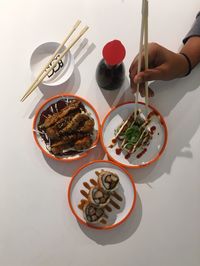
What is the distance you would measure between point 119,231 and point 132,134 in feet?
1.20

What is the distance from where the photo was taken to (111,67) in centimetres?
109

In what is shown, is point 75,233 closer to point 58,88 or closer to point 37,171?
point 37,171

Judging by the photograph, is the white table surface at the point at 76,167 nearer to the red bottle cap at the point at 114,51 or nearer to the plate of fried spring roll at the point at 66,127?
the plate of fried spring roll at the point at 66,127

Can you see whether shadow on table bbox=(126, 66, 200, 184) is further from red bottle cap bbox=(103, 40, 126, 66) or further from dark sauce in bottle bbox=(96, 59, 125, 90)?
red bottle cap bbox=(103, 40, 126, 66)

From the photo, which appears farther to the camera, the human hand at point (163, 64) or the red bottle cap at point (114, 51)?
the human hand at point (163, 64)

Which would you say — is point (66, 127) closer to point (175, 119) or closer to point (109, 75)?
point (109, 75)

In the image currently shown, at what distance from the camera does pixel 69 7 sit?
124cm

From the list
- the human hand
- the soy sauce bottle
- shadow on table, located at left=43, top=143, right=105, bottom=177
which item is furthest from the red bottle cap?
shadow on table, located at left=43, top=143, right=105, bottom=177

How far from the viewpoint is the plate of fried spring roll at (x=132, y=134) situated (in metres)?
1.19

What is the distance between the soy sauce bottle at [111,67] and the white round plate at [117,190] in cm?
29

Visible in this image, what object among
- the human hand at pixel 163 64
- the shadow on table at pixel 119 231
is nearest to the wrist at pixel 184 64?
the human hand at pixel 163 64

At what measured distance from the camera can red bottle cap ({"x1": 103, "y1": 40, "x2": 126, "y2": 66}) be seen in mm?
994

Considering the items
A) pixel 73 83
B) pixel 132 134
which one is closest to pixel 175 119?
pixel 132 134

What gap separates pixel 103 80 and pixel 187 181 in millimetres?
490
